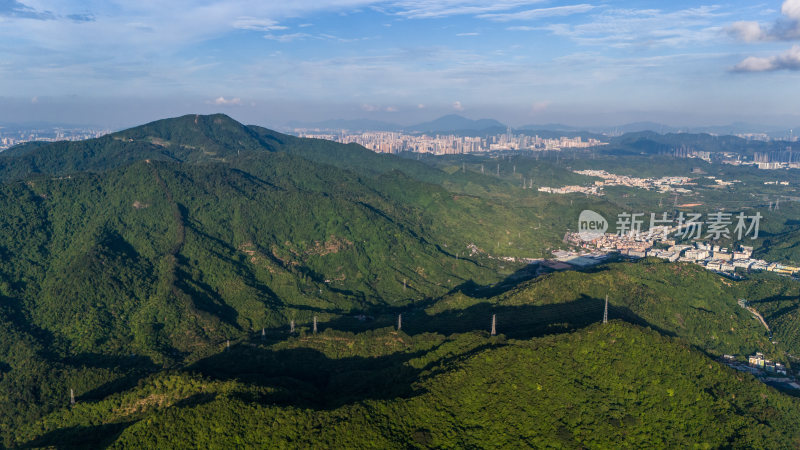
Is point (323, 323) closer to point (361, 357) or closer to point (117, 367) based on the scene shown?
point (361, 357)

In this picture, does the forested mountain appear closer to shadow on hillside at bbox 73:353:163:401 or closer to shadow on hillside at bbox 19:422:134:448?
shadow on hillside at bbox 19:422:134:448

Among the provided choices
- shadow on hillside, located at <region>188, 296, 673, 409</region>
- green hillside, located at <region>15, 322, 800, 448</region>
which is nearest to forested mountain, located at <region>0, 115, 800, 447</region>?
green hillside, located at <region>15, 322, 800, 448</region>

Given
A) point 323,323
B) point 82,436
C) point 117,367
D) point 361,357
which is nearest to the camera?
point 82,436

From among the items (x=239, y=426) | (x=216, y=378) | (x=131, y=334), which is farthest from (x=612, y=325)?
(x=131, y=334)

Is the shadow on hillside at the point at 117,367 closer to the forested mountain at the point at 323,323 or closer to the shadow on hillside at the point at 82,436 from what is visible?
the forested mountain at the point at 323,323

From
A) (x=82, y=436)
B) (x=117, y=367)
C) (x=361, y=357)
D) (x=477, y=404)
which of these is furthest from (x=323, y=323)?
(x=477, y=404)

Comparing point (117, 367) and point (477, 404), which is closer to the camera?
point (477, 404)

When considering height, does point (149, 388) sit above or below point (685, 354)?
below

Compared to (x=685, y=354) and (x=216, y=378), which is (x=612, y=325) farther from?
(x=216, y=378)
